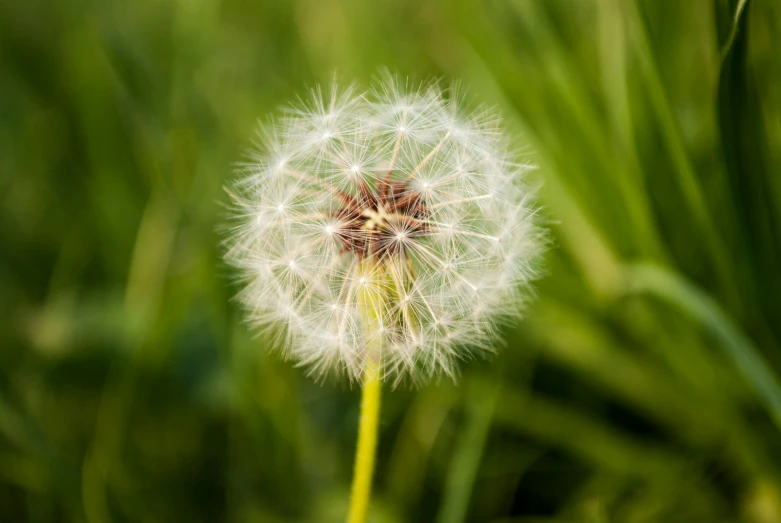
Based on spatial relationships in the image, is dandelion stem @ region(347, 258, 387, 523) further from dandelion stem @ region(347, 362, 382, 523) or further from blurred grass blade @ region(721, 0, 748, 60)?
blurred grass blade @ region(721, 0, 748, 60)

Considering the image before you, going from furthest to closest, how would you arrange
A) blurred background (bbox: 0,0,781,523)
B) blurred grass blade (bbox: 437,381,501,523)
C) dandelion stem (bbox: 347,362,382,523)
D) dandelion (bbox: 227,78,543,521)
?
blurred background (bbox: 0,0,781,523) → blurred grass blade (bbox: 437,381,501,523) → dandelion (bbox: 227,78,543,521) → dandelion stem (bbox: 347,362,382,523)

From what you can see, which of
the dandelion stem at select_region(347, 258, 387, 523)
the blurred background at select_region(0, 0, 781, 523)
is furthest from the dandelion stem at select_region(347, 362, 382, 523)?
the blurred background at select_region(0, 0, 781, 523)

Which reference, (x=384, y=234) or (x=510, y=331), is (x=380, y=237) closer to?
(x=384, y=234)

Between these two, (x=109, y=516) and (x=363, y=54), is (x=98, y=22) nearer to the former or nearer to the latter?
(x=363, y=54)

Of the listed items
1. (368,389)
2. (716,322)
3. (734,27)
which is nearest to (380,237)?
(368,389)

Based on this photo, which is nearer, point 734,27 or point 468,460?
point 734,27

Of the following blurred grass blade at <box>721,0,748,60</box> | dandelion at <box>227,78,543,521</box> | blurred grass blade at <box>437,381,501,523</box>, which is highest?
blurred grass blade at <box>721,0,748,60</box>
